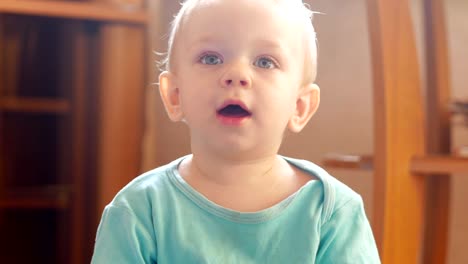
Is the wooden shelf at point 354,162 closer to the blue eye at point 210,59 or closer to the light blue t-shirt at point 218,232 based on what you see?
the light blue t-shirt at point 218,232

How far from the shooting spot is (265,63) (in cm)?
72

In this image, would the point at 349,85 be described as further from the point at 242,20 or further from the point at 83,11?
the point at 242,20

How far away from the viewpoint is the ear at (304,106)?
77cm

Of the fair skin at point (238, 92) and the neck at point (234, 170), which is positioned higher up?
the fair skin at point (238, 92)

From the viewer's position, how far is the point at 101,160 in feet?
4.75

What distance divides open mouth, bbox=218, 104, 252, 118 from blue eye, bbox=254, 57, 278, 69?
0.16 ft

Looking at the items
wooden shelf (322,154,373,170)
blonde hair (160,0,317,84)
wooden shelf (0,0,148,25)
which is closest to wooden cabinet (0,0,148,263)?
wooden shelf (0,0,148,25)

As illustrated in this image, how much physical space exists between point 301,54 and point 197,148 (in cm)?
15

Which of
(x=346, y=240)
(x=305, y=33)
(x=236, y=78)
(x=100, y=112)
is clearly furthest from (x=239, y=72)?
(x=100, y=112)

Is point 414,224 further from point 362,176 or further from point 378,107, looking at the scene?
point 362,176

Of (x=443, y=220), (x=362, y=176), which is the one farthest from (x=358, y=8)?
(x=443, y=220)

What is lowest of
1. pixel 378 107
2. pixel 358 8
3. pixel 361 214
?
pixel 361 214

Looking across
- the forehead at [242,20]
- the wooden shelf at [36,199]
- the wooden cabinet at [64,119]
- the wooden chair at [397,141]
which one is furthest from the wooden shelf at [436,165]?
the wooden shelf at [36,199]

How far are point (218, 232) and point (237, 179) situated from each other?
0.06 meters
